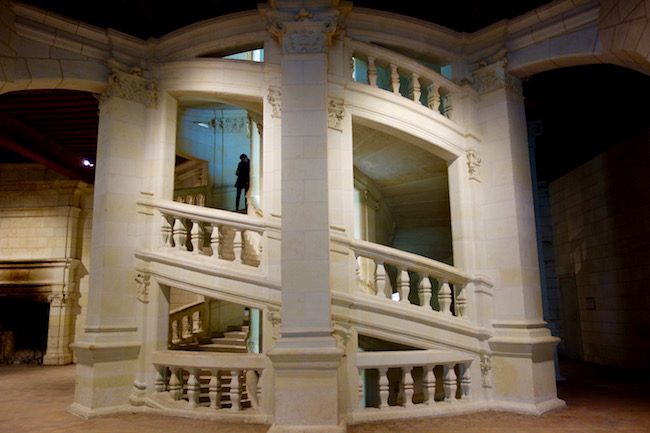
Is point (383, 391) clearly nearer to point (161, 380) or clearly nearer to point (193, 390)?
point (193, 390)

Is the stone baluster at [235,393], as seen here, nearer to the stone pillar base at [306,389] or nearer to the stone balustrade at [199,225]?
the stone pillar base at [306,389]

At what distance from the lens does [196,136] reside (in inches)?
433

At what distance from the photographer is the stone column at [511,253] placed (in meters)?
5.19

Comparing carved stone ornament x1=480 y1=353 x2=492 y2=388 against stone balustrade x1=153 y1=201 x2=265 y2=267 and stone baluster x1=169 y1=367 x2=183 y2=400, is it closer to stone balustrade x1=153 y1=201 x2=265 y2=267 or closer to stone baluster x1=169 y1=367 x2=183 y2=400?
stone balustrade x1=153 y1=201 x2=265 y2=267

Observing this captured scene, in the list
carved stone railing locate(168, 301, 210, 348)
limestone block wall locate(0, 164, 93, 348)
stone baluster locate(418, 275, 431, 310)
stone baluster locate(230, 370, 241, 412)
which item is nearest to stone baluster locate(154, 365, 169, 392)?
stone baluster locate(230, 370, 241, 412)

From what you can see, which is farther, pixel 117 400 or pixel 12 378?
pixel 12 378

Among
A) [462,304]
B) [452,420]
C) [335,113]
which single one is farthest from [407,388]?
[335,113]

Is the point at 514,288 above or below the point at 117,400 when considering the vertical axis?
above

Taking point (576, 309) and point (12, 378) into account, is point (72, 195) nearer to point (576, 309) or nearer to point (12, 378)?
point (12, 378)

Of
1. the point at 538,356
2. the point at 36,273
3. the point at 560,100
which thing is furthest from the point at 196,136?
the point at 538,356

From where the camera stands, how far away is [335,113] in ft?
17.1

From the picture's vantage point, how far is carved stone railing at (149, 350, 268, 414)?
485 cm

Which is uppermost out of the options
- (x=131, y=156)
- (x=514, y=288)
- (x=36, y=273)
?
(x=131, y=156)

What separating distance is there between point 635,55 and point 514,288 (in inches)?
106
